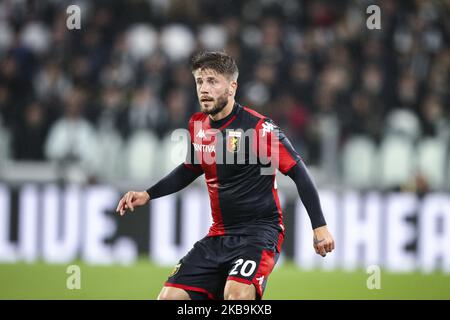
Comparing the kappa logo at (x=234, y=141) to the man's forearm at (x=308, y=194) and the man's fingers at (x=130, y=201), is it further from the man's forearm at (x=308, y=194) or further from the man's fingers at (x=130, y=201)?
the man's fingers at (x=130, y=201)

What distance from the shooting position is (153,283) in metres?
10.1

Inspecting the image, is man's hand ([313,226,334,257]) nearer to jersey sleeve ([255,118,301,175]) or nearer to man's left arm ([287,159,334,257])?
man's left arm ([287,159,334,257])

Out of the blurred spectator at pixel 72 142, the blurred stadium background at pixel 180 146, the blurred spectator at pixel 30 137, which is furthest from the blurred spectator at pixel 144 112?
the blurred spectator at pixel 30 137

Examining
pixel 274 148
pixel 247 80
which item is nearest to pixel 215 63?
pixel 274 148

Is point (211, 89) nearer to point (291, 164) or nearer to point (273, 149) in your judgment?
point (273, 149)

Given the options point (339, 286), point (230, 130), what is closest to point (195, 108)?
point (339, 286)

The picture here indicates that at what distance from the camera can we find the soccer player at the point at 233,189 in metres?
5.86

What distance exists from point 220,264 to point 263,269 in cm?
31

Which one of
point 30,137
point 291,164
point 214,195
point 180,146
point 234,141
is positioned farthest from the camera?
point 30,137

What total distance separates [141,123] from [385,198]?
3.45m

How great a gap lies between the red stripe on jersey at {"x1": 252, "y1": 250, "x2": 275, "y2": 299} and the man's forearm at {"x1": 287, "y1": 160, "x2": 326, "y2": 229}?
38 centimetres

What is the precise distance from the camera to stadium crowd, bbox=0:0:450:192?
11906mm

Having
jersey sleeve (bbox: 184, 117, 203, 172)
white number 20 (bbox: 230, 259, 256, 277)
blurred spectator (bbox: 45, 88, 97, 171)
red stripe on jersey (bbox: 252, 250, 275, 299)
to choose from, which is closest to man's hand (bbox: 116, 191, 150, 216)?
jersey sleeve (bbox: 184, 117, 203, 172)

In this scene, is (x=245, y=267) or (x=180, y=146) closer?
(x=245, y=267)
